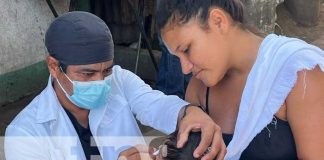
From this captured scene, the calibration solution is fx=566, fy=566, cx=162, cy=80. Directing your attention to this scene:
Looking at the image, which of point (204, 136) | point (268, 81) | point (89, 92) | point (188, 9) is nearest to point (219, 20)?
point (188, 9)

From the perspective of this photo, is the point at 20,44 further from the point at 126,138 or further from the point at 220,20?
the point at 220,20

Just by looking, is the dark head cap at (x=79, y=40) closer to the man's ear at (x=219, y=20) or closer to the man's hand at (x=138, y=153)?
the man's hand at (x=138, y=153)

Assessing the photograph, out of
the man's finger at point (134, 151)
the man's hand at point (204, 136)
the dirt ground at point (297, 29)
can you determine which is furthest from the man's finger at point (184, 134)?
the dirt ground at point (297, 29)

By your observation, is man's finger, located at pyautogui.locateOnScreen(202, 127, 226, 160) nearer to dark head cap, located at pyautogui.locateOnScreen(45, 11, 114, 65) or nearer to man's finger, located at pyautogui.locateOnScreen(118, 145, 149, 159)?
man's finger, located at pyautogui.locateOnScreen(118, 145, 149, 159)

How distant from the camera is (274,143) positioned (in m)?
2.05

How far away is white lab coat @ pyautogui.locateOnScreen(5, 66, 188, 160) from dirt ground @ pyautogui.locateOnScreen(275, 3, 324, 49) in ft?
16.4

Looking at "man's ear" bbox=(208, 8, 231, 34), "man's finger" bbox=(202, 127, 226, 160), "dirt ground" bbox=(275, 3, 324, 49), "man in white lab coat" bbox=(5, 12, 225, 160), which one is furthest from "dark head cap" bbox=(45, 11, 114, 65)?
"dirt ground" bbox=(275, 3, 324, 49)

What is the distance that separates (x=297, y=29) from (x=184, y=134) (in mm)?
6136

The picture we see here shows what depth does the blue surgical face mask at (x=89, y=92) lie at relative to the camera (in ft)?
7.99

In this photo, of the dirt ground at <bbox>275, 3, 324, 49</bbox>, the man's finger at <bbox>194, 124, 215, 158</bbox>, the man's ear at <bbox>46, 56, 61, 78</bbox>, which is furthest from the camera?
the dirt ground at <bbox>275, 3, 324, 49</bbox>

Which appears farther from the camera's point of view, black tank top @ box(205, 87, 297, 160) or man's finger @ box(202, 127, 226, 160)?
black tank top @ box(205, 87, 297, 160)

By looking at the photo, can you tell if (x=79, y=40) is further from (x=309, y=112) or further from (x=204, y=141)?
(x=309, y=112)

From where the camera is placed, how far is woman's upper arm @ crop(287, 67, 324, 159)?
6.34 feet

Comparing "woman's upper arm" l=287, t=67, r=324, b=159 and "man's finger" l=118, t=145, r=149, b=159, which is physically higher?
"woman's upper arm" l=287, t=67, r=324, b=159
